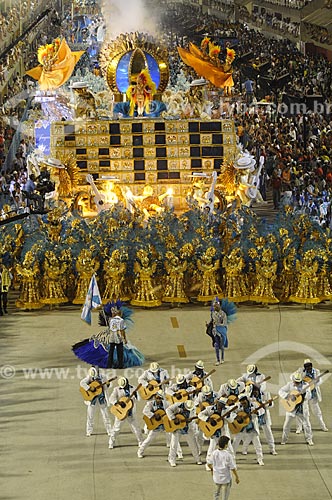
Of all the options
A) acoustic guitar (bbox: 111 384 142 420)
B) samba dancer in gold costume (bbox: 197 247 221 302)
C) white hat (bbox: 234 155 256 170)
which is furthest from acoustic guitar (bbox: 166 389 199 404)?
white hat (bbox: 234 155 256 170)

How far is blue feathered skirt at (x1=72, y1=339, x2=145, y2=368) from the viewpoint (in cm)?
2731

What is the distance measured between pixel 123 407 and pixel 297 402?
284 cm

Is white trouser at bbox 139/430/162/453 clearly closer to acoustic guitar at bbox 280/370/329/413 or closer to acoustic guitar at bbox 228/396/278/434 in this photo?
acoustic guitar at bbox 228/396/278/434

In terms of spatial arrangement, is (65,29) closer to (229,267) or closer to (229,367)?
(229,267)

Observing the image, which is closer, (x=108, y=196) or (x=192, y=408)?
(x=192, y=408)

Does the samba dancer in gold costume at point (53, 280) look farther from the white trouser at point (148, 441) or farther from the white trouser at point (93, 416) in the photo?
the white trouser at point (148, 441)

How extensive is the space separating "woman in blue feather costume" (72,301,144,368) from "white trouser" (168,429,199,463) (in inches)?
185

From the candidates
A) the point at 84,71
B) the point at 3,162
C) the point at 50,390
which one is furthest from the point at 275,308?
the point at 84,71

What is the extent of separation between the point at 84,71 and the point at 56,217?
2899 cm

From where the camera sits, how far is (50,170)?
39750mm

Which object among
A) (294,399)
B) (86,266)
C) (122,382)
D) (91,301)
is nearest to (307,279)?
(86,266)

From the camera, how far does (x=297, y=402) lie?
23.5 m

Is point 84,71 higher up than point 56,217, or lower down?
higher up

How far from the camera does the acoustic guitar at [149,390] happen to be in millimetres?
23375
